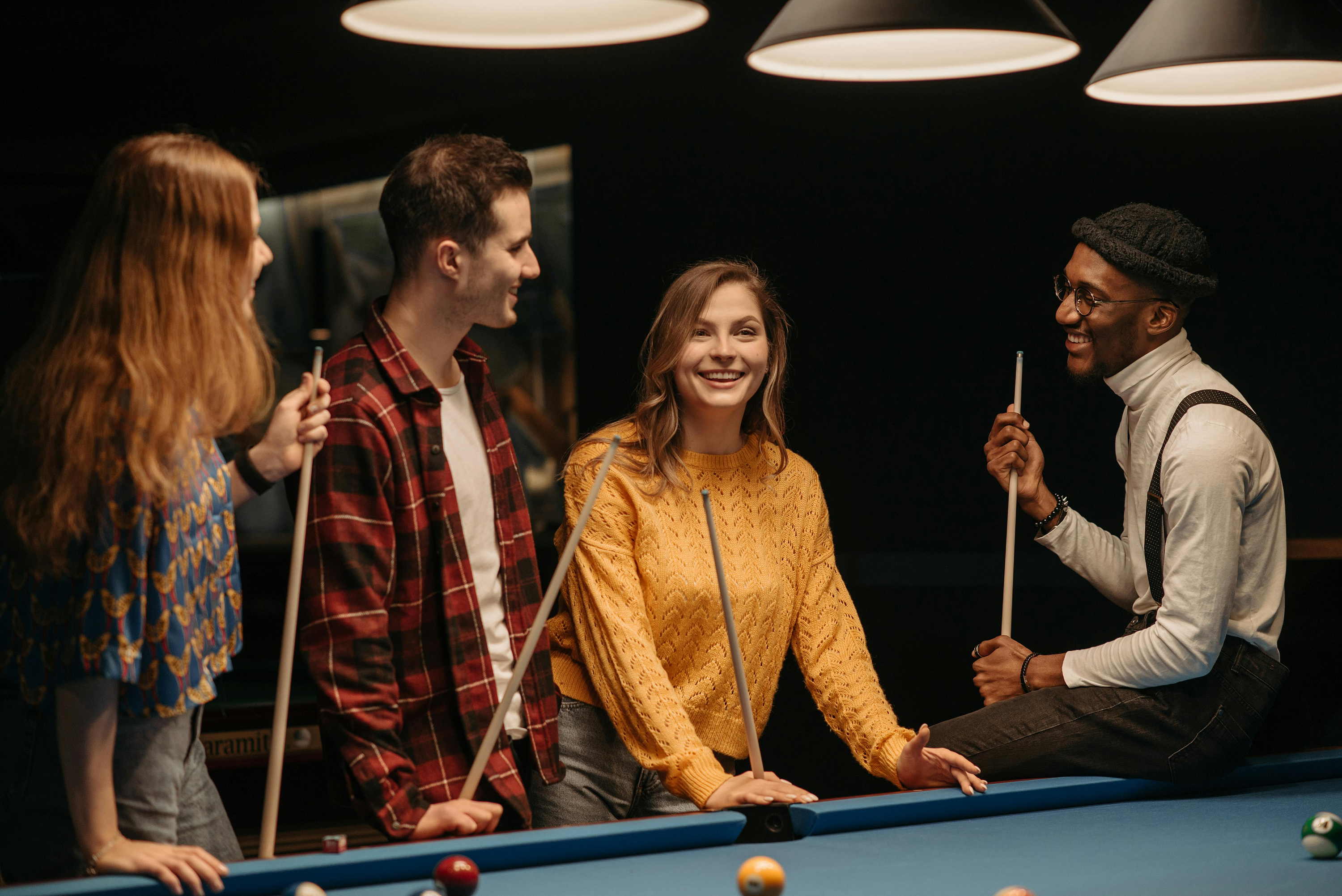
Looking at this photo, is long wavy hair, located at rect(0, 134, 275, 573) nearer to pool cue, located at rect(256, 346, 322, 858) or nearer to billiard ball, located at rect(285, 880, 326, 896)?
pool cue, located at rect(256, 346, 322, 858)

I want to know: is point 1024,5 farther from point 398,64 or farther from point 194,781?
point 398,64

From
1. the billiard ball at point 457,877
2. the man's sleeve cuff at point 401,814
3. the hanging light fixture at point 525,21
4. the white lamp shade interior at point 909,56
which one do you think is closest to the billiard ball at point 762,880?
the billiard ball at point 457,877

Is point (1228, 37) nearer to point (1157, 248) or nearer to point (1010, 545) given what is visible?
point (1157, 248)

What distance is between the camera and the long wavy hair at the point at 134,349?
180cm

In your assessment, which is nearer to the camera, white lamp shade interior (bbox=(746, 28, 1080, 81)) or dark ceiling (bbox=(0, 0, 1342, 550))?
white lamp shade interior (bbox=(746, 28, 1080, 81))

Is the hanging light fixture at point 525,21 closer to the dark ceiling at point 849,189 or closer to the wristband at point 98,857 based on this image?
the wristband at point 98,857

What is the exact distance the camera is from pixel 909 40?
266 cm

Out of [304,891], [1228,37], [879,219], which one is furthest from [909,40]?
[879,219]

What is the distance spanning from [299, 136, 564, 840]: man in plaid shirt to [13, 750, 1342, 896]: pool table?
249mm

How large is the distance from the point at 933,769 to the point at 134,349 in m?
1.56

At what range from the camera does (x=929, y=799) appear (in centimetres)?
235

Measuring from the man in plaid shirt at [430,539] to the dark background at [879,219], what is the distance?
250 cm

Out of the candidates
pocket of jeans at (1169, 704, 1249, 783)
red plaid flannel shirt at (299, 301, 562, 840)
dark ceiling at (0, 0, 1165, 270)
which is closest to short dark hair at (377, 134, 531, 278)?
red plaid flannel shirt at (299, 301, 562, 840)

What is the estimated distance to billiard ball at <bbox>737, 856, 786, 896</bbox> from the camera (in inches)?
69.5
